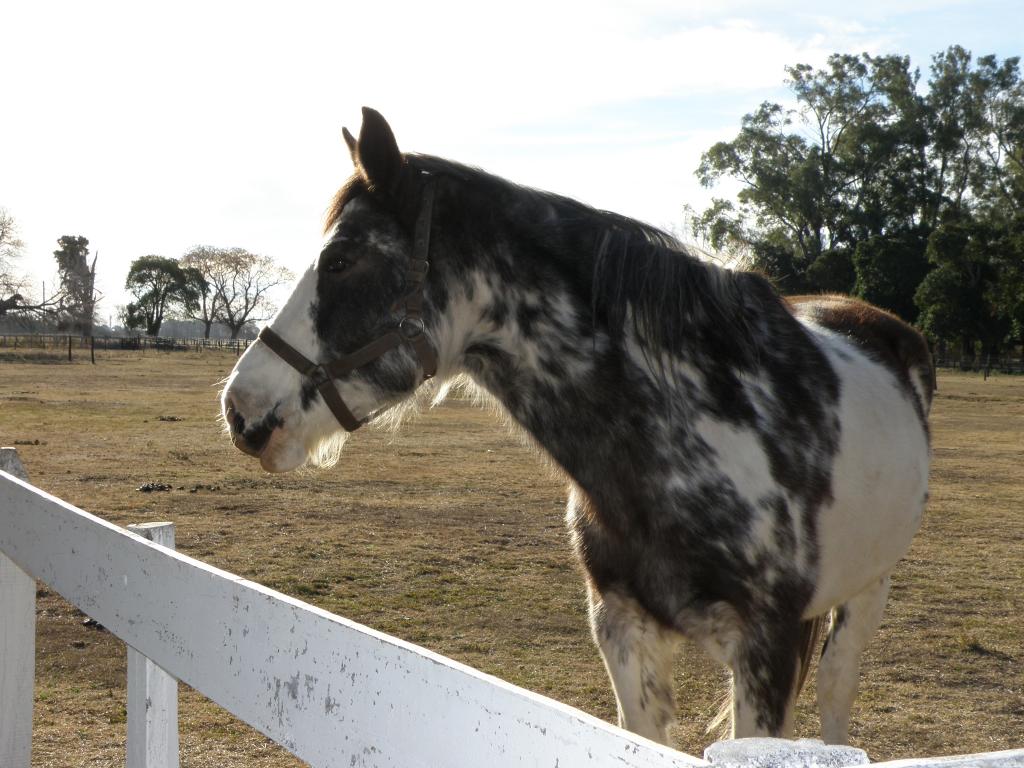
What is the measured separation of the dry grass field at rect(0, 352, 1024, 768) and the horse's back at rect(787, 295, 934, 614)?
92 centimetres

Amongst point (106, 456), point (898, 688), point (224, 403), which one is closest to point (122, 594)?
point (224, 403)

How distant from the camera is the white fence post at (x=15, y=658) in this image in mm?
2895

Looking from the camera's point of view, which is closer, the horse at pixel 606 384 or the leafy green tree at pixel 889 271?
the horse at pixel 606 384

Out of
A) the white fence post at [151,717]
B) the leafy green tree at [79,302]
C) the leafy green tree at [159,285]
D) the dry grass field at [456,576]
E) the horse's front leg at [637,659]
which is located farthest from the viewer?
the leafy green tree at [159,285]

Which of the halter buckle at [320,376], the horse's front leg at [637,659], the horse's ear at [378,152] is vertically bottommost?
the horse's front leg at [637,659]

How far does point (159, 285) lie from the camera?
88.1 meters

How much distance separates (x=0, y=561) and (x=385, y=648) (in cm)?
224

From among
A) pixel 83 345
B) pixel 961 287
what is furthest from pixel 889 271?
pixel 83 345

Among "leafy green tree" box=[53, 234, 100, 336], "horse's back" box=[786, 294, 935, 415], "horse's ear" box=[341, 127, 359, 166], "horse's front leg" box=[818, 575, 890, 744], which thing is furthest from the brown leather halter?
"leafy green tree" box=[53, 234, 100, 336]

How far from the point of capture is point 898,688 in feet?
15.9

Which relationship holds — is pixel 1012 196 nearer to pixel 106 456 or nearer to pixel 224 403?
pixel 106 456

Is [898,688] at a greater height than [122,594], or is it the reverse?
[122,594]

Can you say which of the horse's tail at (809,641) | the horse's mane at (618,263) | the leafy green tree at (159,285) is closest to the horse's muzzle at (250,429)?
the horse's mane at (618,263)

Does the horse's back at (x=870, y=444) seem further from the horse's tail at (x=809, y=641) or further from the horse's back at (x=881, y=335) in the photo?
the horse's tail at (x=809, y=641)
